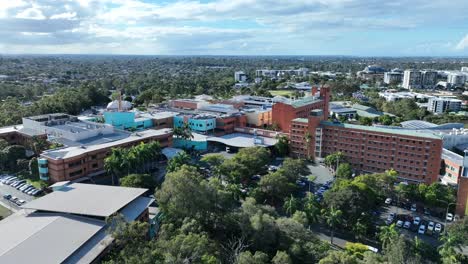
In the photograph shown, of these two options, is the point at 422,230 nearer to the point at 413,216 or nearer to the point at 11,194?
the point at 413,216

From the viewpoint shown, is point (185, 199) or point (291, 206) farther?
point (291, 206)

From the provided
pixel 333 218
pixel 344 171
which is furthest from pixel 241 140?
pixel 333 218

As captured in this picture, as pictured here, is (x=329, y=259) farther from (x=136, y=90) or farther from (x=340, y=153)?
(x=136, y=90)

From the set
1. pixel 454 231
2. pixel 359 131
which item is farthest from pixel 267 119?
pixel 454 231

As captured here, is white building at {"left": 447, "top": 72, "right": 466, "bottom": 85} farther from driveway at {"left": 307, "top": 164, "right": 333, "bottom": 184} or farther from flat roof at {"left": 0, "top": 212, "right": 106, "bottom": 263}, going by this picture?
flat roof at {"left": 0, "top": 212, "right": 106, "bottom": 263}

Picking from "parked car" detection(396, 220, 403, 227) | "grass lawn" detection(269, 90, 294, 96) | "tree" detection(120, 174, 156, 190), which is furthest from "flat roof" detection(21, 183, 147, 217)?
"grass lawn" detection(269, 90, 294, 96)

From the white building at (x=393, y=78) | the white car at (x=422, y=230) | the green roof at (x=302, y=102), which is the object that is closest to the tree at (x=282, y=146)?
the green roof at (x=302, y=102)
